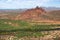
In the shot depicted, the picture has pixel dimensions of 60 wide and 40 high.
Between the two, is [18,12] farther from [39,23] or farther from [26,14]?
[39,23]

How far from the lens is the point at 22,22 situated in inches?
312

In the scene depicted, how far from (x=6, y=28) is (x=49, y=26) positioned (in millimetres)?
1446

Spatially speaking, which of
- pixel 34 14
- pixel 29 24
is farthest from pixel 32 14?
pixel 29 24

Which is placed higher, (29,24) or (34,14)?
(34,14)

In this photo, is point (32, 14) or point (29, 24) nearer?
point (29, 24)

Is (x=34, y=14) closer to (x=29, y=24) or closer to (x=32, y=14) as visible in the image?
(x=32, y=14)

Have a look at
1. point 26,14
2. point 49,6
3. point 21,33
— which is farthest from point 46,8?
point 21,33

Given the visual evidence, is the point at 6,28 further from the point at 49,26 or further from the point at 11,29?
the point at 49,26

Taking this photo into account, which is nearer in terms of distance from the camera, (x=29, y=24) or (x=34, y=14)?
(x=29, y=24)

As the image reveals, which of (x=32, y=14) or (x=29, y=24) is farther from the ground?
(x=32, y=14)

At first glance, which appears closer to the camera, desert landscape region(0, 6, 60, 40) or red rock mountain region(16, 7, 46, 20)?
desert landscape region(0, 6, 60, 40)

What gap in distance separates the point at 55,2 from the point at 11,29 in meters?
1.72

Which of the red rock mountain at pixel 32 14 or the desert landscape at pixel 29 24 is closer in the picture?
the desert landscape at pixel 29 24

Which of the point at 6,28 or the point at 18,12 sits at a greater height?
the point at 18,12
